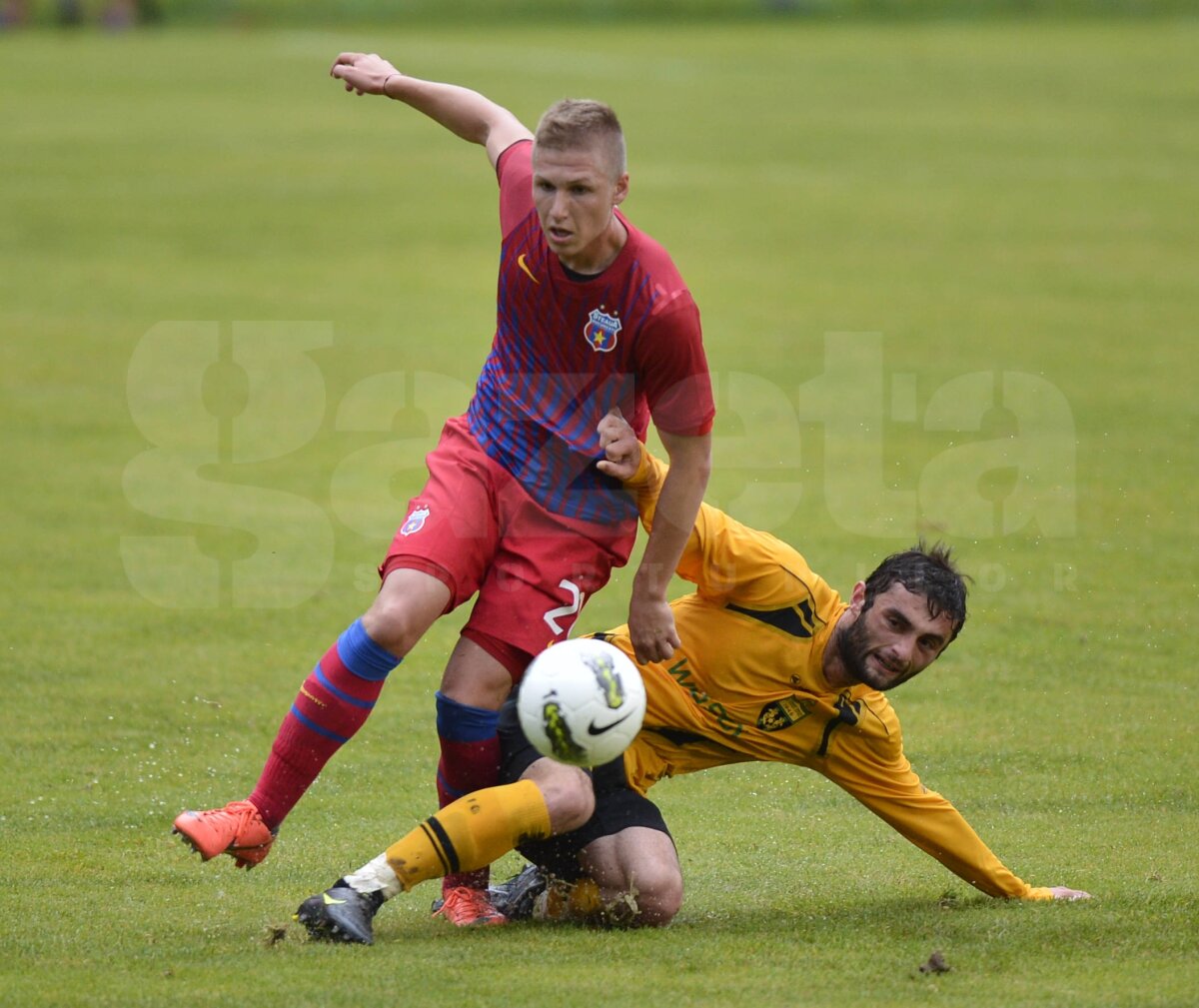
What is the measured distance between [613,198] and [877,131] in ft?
80.1

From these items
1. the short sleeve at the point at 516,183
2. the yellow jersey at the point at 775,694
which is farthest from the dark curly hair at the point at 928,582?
the short sleeve at the point at 516,183

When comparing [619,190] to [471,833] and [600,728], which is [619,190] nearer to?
[600,728]

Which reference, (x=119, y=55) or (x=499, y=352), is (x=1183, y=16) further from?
(x=499, y=352)

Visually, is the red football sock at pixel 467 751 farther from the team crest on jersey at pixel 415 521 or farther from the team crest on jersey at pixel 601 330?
the team crest on jersey at pixel 601 330

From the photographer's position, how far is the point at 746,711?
218 inches

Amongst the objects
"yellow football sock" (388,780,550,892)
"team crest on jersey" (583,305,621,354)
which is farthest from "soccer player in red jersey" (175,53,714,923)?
"yellow football sock" (388,780,550,892)

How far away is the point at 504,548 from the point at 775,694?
0.99 m

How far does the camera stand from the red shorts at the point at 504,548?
17.7 ft

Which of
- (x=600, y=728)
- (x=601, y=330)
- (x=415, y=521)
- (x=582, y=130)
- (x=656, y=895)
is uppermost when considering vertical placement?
(x=582, y=130)

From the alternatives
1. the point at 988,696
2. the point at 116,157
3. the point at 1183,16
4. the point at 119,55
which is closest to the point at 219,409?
the point at 988,696

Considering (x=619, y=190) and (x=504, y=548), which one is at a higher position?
(x=619, y=190)

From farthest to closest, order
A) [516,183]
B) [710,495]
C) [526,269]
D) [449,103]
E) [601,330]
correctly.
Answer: [710,495], [449,103], [516,183], [526,269], [601,330]

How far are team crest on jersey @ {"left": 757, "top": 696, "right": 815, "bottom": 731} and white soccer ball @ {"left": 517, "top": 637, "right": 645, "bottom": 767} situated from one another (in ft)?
2.31

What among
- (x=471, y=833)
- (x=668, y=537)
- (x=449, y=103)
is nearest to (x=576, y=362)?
(x=668, y=537)
